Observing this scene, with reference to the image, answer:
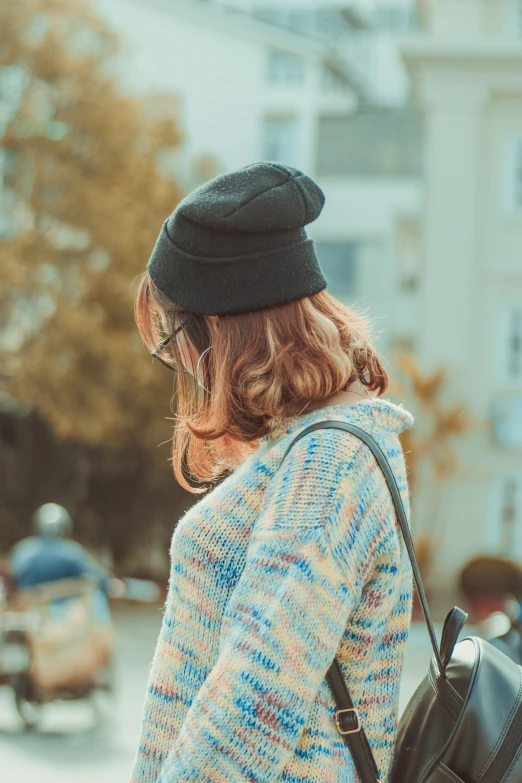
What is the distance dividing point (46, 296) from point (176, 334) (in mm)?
21302

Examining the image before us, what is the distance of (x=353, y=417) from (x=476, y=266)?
2257cm

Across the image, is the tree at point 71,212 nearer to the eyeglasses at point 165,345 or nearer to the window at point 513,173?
the window at point 513,173

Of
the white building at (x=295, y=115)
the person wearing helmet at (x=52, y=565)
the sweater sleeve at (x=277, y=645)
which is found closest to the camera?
the sweater sleeve at (x=277, y=645)

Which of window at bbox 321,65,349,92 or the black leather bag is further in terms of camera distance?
window at bbox 321,65,349,92

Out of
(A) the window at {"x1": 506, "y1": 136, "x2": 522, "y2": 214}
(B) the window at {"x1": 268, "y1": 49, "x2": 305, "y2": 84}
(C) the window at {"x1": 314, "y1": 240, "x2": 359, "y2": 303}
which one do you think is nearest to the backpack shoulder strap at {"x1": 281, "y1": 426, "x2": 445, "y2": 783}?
(A) the window at {"x1": 506, "y1": 136, "x2": 522, "y2": 214}

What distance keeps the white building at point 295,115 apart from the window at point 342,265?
22 millimetres

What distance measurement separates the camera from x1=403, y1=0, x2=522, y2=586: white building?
23609mm

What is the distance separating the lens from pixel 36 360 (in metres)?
22.4

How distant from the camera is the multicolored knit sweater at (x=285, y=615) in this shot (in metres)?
1.65

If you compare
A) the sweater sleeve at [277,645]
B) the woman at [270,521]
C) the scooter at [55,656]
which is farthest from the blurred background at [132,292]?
the sweater sleeve at [277,645]

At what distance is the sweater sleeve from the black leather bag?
0.08 m

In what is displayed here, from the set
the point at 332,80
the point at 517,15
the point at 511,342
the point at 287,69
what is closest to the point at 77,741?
the point at 511,342

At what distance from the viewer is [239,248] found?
1793mm

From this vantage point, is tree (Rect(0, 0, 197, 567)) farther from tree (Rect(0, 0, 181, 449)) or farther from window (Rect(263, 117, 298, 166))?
window (Rect(263, 117, 298, 166))
